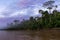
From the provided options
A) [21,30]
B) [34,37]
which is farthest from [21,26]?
[34,37]

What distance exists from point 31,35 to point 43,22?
51 centimetres

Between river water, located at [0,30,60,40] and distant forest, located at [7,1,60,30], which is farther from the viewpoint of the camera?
distant forest, located at [7,1,60,30]

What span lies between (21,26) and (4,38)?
476 millimetres

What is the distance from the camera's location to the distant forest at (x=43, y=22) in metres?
2.99

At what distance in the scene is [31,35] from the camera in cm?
275

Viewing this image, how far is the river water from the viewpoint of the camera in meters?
2.60

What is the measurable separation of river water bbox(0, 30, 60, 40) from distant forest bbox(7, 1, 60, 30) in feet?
0.41

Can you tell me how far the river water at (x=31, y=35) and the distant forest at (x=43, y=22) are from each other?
0.12 meters

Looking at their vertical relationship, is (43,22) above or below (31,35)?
above

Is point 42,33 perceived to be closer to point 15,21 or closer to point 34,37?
point 34,37

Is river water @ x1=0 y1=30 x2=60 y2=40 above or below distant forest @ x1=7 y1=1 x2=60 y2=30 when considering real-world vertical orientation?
below

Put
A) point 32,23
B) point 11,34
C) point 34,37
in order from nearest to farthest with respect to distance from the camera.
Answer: point 34,37 < point 11,34 < point 32,23

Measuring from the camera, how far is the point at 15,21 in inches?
118

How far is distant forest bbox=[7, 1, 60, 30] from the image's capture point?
2990mm
